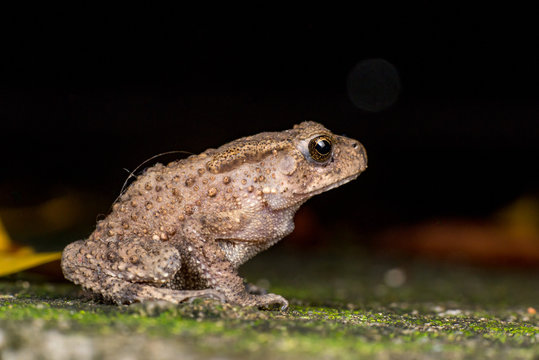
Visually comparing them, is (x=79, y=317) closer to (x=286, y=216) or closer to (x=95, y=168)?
(x=286, y=216)

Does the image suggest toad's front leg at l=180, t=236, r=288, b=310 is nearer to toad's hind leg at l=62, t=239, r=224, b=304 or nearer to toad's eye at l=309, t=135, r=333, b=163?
toad's hind leg at l=62, t=239, r=224, b=304

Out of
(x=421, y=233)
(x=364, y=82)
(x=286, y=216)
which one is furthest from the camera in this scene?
(x=421, y=233)

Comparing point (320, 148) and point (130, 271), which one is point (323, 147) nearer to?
point (320, 148)

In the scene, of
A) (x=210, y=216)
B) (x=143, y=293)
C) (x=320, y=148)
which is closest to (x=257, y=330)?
(x=143, y=293)

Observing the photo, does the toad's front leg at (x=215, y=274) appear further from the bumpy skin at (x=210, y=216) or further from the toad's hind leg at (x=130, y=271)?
the toad's hind leg at (x=130, y=271)

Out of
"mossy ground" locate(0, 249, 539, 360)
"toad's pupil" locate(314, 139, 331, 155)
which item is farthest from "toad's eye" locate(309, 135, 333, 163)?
"mossy ground" locate(0, 249, 539, 360)

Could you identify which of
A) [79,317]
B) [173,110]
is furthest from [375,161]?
[79,317]
